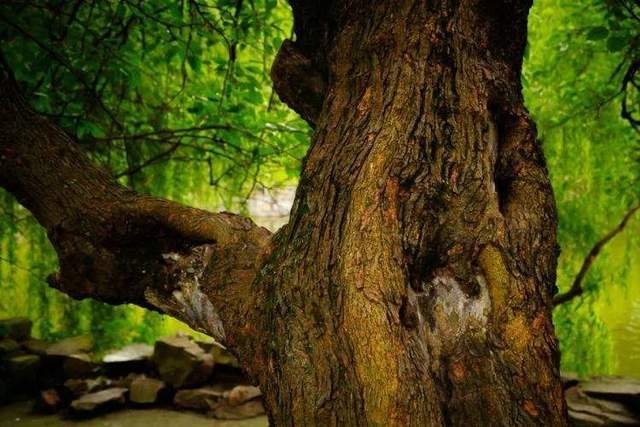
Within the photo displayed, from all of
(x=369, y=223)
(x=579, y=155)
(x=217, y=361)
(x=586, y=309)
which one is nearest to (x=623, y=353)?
(x=586, y=309)

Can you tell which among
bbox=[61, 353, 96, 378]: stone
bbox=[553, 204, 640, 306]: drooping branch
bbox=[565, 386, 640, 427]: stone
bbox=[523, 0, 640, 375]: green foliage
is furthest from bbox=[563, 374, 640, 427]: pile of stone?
bbox=[61, 353, 96, 378]: stone

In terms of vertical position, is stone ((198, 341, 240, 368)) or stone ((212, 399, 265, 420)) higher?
stone ((198, 341, 240, 368))

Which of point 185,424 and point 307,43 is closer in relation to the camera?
point 307,43

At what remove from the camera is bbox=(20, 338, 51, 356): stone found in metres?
4.62

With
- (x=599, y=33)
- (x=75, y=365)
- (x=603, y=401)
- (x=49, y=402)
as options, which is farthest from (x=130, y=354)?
(x=599, y=33)

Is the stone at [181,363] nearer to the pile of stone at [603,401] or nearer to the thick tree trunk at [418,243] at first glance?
the pile of stone at [603,401]

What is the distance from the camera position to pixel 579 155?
14.0ft

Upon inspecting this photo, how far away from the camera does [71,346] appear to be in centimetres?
461

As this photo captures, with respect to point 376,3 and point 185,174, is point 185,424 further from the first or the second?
point 376,3

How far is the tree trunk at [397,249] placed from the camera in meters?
0.99

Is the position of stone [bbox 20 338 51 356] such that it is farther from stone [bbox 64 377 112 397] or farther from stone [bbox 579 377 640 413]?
stone [bbox 579 377 640 413]

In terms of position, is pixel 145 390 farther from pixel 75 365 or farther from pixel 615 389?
pixel 615 389

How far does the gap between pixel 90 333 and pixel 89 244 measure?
345 centimetres

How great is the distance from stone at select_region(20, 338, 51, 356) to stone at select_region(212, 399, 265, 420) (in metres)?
1.65
